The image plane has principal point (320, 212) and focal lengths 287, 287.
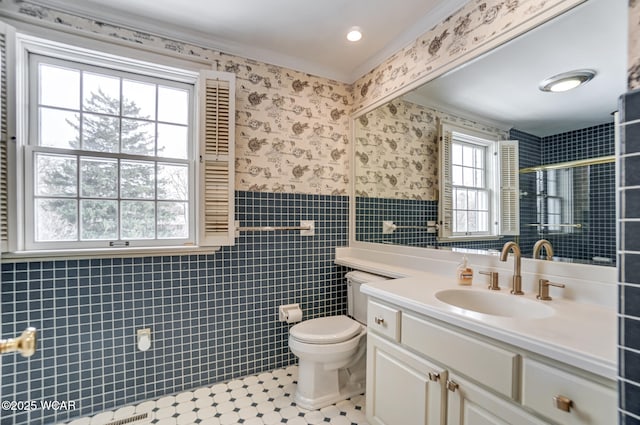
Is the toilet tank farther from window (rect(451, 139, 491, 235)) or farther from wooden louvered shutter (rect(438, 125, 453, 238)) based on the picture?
window (rect(451, 139, 491, 235))

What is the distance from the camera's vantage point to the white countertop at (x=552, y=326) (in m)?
0.78

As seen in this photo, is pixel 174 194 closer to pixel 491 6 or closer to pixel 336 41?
pixel 336 41

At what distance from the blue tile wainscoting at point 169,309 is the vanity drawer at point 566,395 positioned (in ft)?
5.58

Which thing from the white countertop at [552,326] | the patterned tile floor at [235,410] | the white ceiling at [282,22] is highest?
the white ceiling at [282,22]

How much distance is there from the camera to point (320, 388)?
6.01 ft

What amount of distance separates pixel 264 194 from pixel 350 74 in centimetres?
133

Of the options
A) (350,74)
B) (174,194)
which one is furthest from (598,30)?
(174,194)

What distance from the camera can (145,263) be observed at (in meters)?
1.87

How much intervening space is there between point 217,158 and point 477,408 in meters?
1.91

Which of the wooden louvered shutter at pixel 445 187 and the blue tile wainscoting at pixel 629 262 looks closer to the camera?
the blue tile wainscoting at pixel 629 262

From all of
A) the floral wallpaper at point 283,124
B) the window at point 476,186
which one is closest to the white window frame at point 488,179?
the window at point 476,186

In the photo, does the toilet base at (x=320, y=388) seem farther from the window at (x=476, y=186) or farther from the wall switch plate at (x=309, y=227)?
the window at (x=476, y=186)

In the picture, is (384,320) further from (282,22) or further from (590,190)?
(282,22)

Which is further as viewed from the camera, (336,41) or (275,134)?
(275,134)
